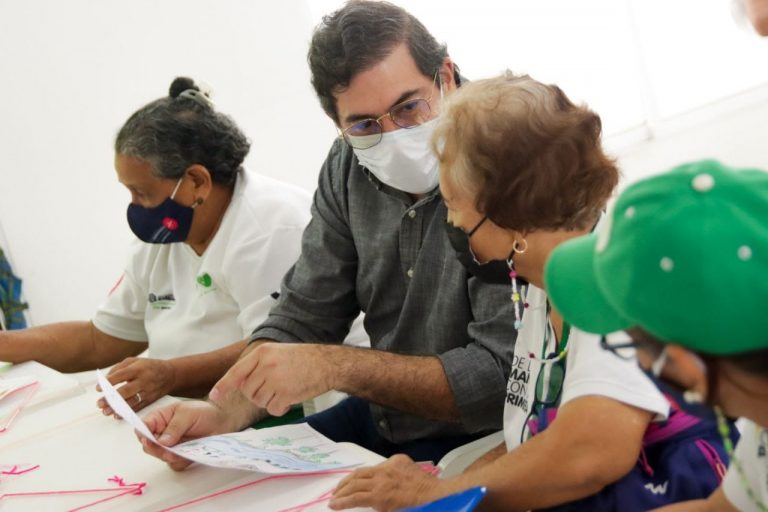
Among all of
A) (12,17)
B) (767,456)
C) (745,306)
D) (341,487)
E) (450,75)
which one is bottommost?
(341,487)

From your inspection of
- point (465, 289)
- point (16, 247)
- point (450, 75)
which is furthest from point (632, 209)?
point (16, 247)

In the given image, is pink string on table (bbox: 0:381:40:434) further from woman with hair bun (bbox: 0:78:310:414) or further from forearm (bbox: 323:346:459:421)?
forearm (bbox: 323:346:459:421)

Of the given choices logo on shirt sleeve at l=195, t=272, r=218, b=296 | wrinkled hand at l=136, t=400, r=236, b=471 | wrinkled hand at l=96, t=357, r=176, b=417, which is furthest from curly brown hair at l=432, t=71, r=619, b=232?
logo on shirt sleeve at l=195, t=272, r=218, b=296

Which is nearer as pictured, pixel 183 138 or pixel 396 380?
pixel 396 380

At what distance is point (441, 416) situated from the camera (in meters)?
1.59

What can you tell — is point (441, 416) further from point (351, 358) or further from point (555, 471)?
point (555, 471)

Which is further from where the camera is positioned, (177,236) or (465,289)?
(177,236)

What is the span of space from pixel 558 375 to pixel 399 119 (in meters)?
0.70

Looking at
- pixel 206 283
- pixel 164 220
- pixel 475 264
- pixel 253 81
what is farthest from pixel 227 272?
pixel 253 81

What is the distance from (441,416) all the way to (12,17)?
3046 millimetres

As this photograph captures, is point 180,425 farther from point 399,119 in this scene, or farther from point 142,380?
point 399,119

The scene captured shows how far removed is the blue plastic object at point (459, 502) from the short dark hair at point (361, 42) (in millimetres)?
945

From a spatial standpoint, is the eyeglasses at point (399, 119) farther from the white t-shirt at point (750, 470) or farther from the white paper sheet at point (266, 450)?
the white t-shirt at point (750, 470)

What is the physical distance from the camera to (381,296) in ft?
6.12
